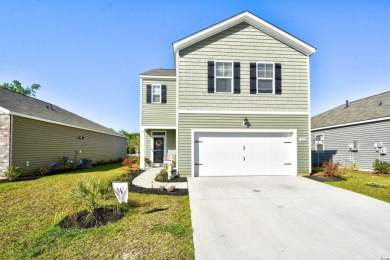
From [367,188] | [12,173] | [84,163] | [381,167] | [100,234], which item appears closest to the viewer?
[100,234]

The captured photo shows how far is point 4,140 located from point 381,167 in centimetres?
2018

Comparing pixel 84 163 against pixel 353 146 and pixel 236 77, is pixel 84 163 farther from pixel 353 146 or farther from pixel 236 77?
pixel 353 146

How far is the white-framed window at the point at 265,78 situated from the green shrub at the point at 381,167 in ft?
25.2

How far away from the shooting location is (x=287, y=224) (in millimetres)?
4297

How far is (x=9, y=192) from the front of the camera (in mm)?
7250

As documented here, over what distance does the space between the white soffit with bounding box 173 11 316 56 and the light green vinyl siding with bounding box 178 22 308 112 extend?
0.67ft

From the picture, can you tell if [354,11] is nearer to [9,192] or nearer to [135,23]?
[135,23]

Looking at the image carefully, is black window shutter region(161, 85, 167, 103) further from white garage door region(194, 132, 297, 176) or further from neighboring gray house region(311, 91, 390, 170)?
neighboring gray house region(311, 91, 390, 170)

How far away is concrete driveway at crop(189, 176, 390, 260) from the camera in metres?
3.27

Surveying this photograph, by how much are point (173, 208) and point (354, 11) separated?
1220cm

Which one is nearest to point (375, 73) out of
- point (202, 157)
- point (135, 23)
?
point (202, 157)

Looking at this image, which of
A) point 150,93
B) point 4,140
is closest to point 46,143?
point 4,140

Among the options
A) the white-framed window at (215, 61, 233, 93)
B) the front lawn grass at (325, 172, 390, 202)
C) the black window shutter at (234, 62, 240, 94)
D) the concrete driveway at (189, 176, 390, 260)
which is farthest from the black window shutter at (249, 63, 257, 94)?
the front lawn grass at (325, 172, 390, 202)

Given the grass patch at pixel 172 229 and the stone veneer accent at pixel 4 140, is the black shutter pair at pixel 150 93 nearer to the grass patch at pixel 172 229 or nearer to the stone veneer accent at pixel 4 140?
the stone veneer accent at pixel 4 140
